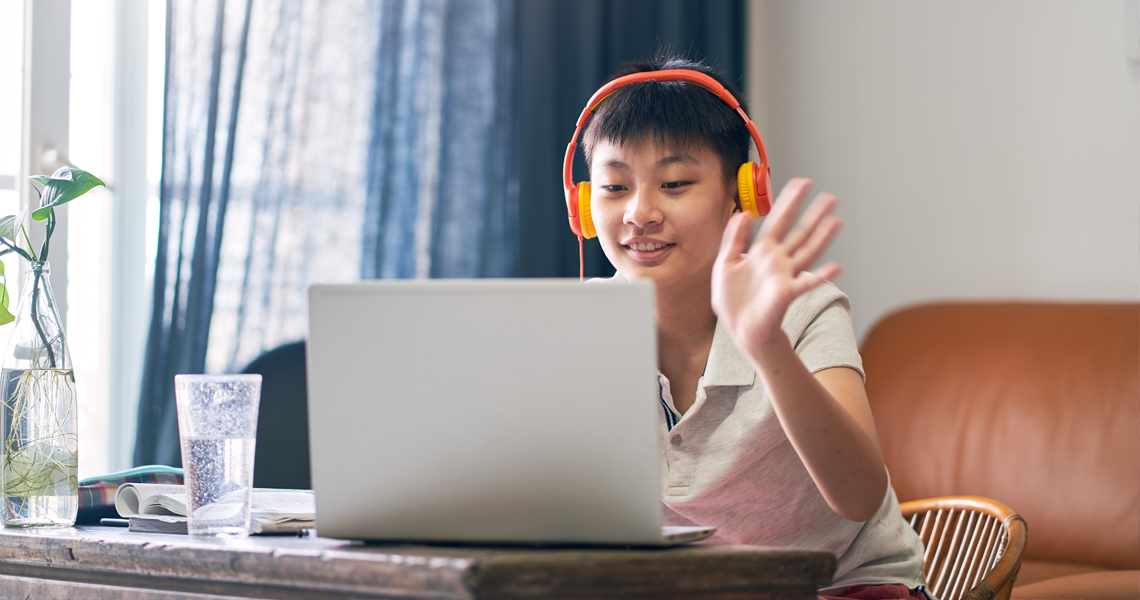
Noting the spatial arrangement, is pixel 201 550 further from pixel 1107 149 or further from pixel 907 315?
pixel 1107 149

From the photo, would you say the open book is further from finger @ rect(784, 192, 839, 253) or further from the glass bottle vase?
finger @ rect(784, 192, 839, 253)

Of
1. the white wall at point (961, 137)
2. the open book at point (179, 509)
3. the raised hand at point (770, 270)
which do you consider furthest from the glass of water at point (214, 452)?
the white wall at point (961, 137)

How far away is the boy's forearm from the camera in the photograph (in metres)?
0.76

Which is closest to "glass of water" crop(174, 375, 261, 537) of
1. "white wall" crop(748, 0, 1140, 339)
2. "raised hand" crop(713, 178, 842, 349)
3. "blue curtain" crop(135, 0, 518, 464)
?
"raised hand" crop(713, 178, 842, 349)

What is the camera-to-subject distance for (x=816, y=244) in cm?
71

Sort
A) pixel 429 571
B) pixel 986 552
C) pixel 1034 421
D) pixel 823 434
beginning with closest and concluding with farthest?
pixel 429 571
pixel 823 434
pixel 986 552
pixel 1034 421

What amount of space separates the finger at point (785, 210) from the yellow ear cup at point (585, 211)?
1.68ft

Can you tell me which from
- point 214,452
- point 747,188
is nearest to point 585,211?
point 747,188

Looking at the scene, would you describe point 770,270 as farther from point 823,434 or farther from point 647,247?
point 647,247

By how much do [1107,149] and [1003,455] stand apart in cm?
81

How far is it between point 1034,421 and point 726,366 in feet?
3.52

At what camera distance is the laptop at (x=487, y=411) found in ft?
1.95

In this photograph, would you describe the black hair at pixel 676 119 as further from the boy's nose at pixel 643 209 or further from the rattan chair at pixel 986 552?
the rattan chair at pixel 986 552

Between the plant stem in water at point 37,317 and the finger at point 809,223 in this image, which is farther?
the plant stem in water at point 37,317
